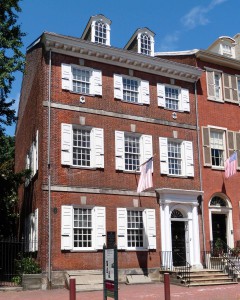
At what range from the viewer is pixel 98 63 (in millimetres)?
21469

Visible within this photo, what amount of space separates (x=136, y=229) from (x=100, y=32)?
10.2 m

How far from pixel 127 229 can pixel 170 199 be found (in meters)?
2.76

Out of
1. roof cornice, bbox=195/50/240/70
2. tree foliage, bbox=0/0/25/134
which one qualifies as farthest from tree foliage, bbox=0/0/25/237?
roof cornice, bbox=195/50/240/70

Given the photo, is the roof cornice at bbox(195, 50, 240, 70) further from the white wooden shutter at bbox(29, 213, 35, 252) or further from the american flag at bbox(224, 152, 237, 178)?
the white wooden shutter at bbox(29, 213, 35, 252)

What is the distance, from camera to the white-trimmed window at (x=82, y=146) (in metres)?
19.6

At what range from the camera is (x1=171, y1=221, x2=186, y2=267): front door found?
21500 mm

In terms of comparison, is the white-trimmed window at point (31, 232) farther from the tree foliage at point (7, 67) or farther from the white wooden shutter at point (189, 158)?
the white wooden shutter at point (189, 158)

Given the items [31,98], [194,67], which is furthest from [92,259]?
[194,67]

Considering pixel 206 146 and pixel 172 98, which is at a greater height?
pixel 172 98

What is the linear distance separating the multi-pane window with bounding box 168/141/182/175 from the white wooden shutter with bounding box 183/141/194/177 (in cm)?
33

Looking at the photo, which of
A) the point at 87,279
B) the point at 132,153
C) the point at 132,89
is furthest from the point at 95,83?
the point at 87,279

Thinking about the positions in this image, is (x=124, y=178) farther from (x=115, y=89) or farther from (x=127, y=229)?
(x=115, y=89)

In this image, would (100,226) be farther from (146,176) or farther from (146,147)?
(146,147)

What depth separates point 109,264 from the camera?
Result: 11.4 metres
